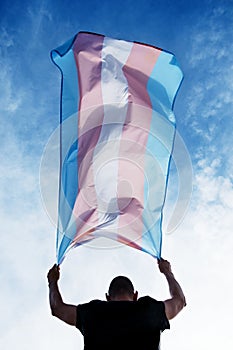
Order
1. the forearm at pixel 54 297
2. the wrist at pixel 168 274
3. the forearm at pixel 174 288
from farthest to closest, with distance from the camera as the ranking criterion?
the wrist at pixel 168 274 < the forearm at pixel 174 288 < the forearm at pixel 54 297

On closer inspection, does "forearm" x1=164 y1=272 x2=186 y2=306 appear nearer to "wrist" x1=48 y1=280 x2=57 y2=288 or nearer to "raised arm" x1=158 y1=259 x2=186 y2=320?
"raised arm" x1=158 y1=259 x2=186 y2=320

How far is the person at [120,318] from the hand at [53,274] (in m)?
0.32

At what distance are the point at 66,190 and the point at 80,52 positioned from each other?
228cm

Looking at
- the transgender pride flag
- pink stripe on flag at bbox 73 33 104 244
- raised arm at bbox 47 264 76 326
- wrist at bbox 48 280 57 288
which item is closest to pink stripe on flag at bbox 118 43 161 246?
the transgender pride flag

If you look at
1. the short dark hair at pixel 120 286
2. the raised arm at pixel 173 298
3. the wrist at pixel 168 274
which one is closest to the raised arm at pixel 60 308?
the short dark hair at pixel 120 286

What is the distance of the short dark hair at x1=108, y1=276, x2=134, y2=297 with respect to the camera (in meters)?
3.89

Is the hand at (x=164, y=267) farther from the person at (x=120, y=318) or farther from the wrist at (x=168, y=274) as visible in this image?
the person at (x=120, y=318)

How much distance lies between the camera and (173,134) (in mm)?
6203

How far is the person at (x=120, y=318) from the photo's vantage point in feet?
11.3

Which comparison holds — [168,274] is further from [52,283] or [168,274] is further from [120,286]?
[52,283]

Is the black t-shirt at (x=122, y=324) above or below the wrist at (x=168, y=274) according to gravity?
below

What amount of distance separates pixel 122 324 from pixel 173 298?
66cm

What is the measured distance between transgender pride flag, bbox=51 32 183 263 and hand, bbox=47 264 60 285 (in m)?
1.08

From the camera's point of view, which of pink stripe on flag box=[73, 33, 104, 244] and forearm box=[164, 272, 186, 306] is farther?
pink stripe on flag box=[73, 33, 104, 244]
